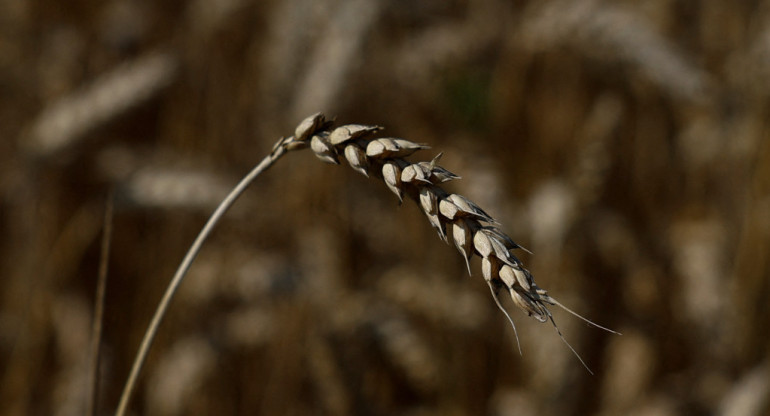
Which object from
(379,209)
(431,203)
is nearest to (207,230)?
(431,203)

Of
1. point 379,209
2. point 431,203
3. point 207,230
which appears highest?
point 379,209

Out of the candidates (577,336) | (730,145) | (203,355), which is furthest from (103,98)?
(730,145)

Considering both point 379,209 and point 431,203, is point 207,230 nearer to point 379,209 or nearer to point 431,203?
point 431,203

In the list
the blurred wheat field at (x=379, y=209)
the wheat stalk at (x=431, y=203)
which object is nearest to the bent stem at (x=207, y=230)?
the wheat stalk at (x=431, y=203)

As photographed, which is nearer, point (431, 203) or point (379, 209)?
point (431, 203)

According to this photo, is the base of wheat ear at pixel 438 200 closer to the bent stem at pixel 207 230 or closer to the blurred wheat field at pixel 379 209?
the bent stem at pixel 207 230

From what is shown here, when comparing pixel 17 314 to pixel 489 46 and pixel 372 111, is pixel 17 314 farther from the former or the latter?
pixel 489 46
